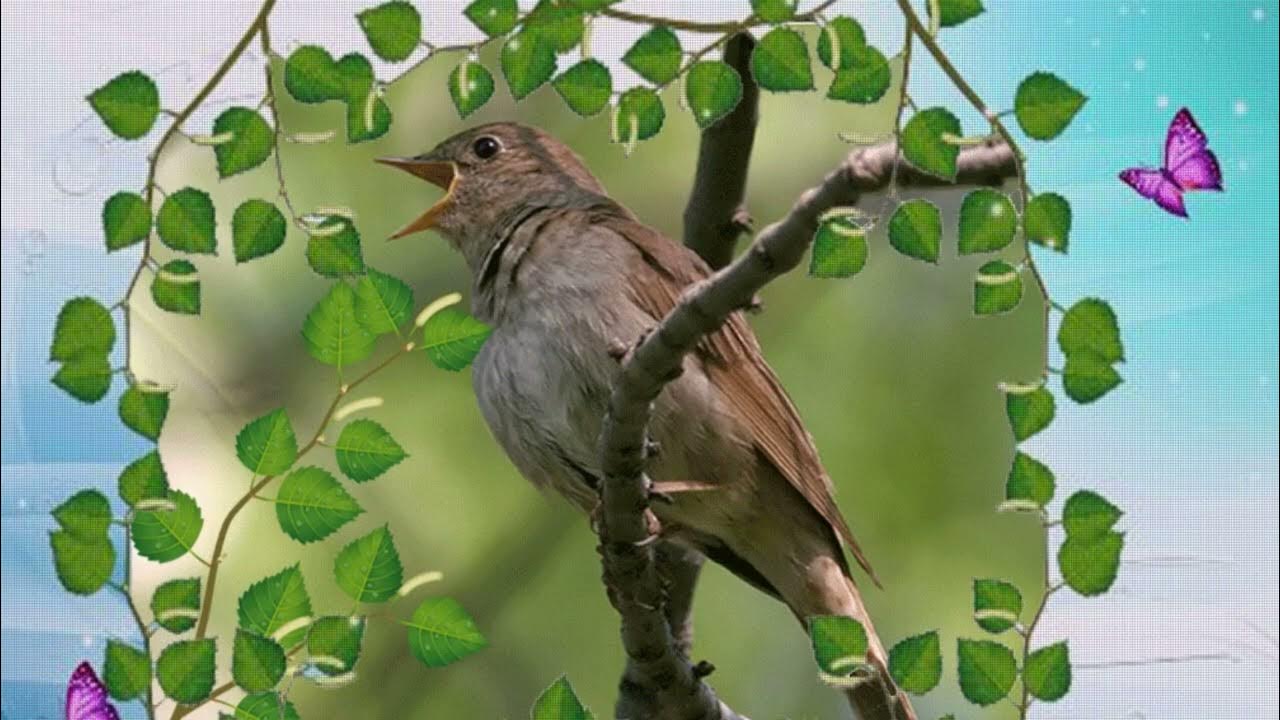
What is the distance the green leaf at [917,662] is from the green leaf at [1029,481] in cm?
15

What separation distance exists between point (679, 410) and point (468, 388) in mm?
781

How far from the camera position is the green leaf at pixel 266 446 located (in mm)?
1512

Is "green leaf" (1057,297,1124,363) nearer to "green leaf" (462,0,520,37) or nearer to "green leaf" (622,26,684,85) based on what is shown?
"green leaf" (622,26,684,85)

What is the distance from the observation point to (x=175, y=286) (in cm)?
153

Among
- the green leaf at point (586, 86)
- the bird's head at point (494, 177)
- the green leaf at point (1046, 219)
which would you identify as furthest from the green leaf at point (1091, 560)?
the bird's head at point (494, 177)

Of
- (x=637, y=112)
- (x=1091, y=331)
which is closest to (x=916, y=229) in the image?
(x=1091, y=331)

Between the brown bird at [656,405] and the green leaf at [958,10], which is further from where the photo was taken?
the brown bird at [656,405]

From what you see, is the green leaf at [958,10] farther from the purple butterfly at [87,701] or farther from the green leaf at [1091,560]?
the purple butterfly at [87,701]

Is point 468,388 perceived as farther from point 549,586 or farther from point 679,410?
point 679,410

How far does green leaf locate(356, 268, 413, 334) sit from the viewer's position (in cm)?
153

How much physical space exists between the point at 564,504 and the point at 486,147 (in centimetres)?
62

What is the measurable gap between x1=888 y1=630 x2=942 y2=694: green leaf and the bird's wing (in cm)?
78

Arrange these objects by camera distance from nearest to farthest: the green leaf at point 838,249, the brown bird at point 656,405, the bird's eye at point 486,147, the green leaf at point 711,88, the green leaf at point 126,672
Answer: the green leaf at point 838,249 < the green leaf at point 711,88 < the green leaf at point 126,672 < the brown bird at point 656,405 < the bird's eye at point 486,147

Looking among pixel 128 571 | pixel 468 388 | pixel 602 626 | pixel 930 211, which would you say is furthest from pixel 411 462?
pixel 930 211
